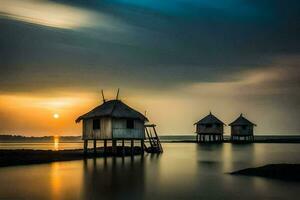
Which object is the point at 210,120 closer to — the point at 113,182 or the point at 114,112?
the point at 114,112

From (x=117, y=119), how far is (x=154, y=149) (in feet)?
39.1

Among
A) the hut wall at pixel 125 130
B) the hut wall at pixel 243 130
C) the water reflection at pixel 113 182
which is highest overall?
the hut wall at pixel 125 130

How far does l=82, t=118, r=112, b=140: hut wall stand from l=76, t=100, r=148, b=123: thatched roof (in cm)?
67

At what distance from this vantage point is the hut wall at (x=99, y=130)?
4469 cm

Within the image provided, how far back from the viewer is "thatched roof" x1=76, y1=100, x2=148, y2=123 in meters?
44.6

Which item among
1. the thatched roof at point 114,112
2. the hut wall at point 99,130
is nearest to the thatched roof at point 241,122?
the thatched roof at point 114,112

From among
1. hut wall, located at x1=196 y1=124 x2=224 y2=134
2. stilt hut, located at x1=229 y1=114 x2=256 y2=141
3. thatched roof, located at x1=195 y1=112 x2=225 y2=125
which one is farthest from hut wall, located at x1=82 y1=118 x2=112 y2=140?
stilt hut, located at x1=229 y1=114 x2=256 y2=141

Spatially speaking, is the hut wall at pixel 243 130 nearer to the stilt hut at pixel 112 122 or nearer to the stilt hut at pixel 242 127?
the stilt hut at pixel 242 127

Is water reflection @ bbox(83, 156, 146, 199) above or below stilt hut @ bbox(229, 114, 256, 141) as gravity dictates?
below

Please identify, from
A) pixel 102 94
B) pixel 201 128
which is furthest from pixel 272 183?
pixel 201 128

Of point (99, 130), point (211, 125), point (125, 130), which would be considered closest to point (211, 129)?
point (211, 125)

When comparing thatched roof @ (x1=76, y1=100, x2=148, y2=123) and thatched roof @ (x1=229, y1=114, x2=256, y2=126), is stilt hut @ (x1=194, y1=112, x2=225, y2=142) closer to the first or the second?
thatched roof @ (x1=229, y1=114, x2=256, y2=126)

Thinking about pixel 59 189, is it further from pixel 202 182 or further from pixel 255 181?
pixel 255 181

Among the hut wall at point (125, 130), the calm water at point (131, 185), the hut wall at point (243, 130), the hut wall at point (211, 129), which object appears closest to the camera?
the calm water at point (131, 185)
